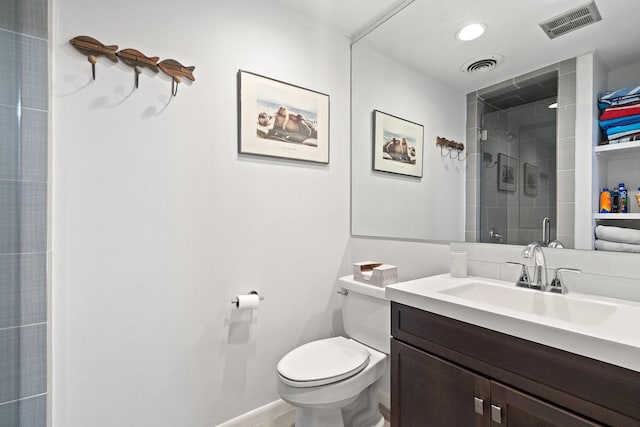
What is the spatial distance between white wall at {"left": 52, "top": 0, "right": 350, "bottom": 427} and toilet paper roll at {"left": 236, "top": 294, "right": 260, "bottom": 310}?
88 millimetres

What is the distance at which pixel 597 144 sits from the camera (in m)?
1.18

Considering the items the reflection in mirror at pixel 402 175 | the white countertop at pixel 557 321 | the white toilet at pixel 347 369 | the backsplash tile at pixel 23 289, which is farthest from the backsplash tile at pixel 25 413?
the reflection in mirror at pixel 402 175

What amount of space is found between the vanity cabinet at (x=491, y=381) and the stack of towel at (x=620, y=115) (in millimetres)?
857

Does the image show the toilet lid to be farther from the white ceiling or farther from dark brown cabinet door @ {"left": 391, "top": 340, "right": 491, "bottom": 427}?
the white ceiling

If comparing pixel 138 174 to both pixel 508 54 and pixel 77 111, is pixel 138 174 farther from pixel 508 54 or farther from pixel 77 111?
pixel 508 54

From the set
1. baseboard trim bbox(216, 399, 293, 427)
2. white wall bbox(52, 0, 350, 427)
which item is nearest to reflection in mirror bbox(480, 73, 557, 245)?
white wall bbox(52, 0, 350, 427)

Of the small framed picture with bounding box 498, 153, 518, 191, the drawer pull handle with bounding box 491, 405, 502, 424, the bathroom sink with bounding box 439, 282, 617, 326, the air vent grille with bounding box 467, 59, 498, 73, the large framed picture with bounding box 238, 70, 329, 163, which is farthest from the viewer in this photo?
the large framed picture with bounding box 238, 70, 329, 163

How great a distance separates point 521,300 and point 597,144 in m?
0.67

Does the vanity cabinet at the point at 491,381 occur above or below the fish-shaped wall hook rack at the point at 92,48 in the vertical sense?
below

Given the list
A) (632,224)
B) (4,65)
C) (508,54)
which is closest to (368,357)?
(632,224)

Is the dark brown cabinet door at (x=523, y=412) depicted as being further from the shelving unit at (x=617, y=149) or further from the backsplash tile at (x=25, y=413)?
the backsplash tile at (x=25, y=413)

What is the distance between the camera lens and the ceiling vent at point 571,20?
120 cm

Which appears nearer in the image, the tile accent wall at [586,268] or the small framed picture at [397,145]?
the tile accent wall at [586,268]

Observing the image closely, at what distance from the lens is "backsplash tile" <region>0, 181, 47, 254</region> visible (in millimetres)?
1064
